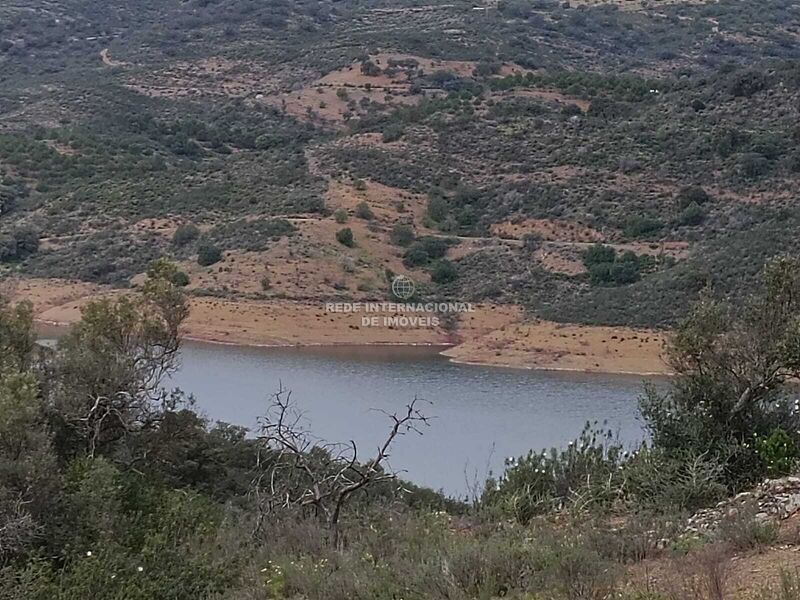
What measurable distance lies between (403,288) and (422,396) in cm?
1131

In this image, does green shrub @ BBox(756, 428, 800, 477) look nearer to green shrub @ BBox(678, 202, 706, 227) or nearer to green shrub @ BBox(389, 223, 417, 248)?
green shrub @ BBox(678, 202, 706, 227)

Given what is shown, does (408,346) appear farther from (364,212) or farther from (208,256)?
(364,212)

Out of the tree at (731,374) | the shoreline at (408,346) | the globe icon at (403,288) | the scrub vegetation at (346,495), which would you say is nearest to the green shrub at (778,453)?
the scrub vegetation at (346,495)

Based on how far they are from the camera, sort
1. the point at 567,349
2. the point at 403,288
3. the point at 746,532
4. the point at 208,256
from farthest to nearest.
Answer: the point at 208,256, the point at 403,288, the point at 567,349, the point at 746,532

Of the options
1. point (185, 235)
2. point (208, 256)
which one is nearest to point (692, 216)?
point (208, 256)

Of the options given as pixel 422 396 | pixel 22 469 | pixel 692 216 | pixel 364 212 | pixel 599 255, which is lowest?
pixel 599 255

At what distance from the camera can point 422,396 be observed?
24625mm

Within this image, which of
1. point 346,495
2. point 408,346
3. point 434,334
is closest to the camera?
point 346,495

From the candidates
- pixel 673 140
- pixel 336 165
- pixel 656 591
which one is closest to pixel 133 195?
pixel 336 165

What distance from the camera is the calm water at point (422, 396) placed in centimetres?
1805

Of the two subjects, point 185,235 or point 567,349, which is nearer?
point 567,349

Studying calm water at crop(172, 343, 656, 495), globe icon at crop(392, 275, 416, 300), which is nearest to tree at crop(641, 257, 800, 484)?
calm water at crop(172, 343, 656, 495)

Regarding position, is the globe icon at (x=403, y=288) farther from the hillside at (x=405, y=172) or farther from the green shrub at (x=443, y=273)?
the green shrub at (x=443, y=273)

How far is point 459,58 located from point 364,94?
8.31 metres
